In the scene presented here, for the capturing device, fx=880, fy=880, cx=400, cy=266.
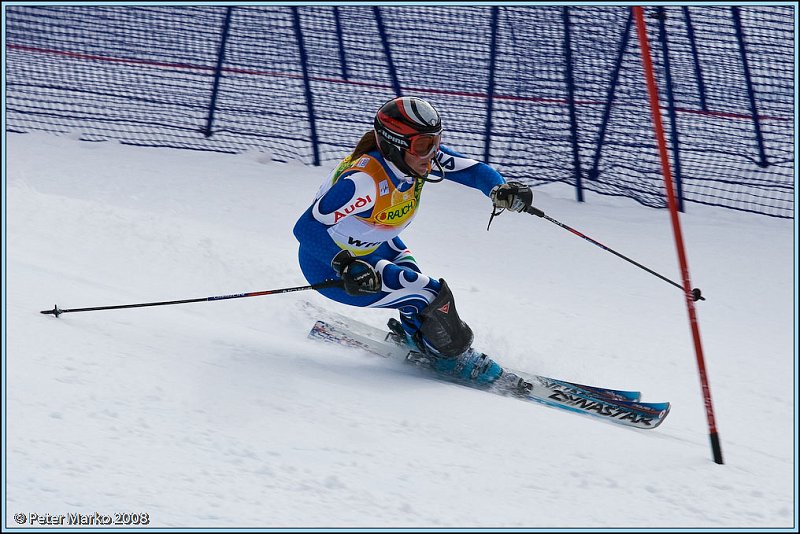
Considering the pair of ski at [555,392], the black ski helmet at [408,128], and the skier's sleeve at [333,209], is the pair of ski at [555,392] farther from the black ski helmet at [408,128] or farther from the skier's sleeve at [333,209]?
the black ski helmet at [408,128]

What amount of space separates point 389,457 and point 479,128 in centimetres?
644

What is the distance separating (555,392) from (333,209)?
163 cm

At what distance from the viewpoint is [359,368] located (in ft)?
16.5

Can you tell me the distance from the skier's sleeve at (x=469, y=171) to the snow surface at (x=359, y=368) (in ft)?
3.85

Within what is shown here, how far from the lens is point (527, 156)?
890 cm

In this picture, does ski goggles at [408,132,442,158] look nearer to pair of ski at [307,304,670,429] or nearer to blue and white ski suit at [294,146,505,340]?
blue and white ski suit at [294,146,505,340]

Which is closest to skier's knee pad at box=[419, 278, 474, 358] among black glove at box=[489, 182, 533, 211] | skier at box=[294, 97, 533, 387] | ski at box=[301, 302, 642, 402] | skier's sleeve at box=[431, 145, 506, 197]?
skier at box=[294, 97, 533, 387]

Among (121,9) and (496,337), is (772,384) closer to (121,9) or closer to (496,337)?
(496,337)

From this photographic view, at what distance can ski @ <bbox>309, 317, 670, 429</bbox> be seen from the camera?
4.72 meters

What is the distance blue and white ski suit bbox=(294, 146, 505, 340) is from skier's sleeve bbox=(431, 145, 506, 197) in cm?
42

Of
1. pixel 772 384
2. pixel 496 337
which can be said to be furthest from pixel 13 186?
pixel 772 384

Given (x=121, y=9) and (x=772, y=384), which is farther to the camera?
(x=121, y=9)

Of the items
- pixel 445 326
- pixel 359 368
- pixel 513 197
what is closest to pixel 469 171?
pixel 513 197

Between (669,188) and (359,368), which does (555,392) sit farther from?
(669,188)
